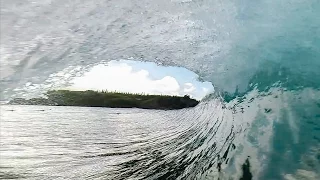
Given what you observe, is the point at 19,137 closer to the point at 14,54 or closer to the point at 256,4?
the point at 14,54

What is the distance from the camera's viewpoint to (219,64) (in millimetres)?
5090

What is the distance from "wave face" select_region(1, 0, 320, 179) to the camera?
4414 mm

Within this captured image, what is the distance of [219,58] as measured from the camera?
512 centimetres

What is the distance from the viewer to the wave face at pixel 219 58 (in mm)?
4414

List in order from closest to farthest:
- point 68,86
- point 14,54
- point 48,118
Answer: point 14,54, point 68,86, point 48,118

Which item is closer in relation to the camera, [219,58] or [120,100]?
[219,58]

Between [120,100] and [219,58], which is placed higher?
[219,58]

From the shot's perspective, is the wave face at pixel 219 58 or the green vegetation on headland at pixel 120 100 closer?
the wave face at pixel 219 58

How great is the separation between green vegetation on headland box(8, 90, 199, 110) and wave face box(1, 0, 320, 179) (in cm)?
61

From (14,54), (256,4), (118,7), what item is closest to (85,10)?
(118,7)

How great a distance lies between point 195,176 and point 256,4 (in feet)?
10.0

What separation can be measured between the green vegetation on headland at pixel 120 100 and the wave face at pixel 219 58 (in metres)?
0.61

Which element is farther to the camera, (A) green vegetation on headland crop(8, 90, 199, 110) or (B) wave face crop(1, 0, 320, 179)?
(A) green vegetation on headland crop(8, 90, 199, 110)

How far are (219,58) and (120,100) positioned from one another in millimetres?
2173
